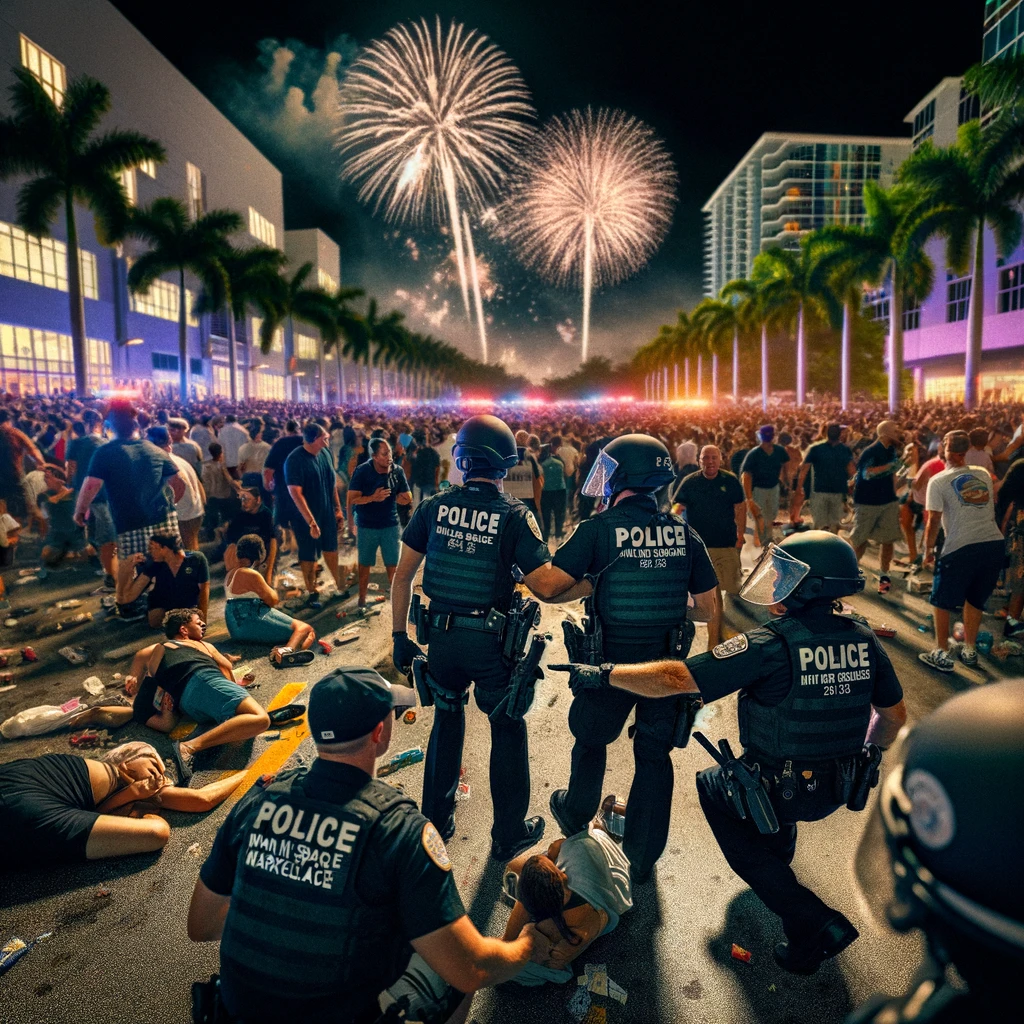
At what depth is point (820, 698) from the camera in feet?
9.09

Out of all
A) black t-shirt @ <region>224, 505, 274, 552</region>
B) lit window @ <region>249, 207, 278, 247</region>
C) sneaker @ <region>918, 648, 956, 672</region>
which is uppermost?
lit window @ <region>249, 207, 278, 247</region>

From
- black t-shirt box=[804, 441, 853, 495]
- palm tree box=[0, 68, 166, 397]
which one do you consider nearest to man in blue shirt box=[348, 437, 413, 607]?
black t-shirt box=[804, 441, 853, 495]

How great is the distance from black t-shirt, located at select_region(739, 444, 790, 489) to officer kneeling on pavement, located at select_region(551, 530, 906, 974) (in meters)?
7.63

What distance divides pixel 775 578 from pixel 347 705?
1851 millimetres

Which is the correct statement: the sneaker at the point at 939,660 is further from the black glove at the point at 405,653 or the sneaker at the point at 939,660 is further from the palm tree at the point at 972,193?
the palm tree at the point at 972,193

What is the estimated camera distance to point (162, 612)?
6.93 metres

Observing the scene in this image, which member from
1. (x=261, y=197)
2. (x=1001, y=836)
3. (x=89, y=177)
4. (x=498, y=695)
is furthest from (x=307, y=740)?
(x=261, y=197)

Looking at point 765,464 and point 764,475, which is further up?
point 765,464

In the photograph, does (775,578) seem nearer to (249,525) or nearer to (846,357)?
(249,525)

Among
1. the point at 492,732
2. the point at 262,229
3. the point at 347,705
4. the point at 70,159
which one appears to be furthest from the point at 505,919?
the point at 262,229

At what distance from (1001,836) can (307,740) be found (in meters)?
4.74

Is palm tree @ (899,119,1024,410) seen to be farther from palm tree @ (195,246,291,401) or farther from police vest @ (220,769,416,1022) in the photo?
palm tree @ (195,246,291,401)

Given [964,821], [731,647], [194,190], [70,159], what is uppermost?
Result: [194,190]

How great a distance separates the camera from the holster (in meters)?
2.88
